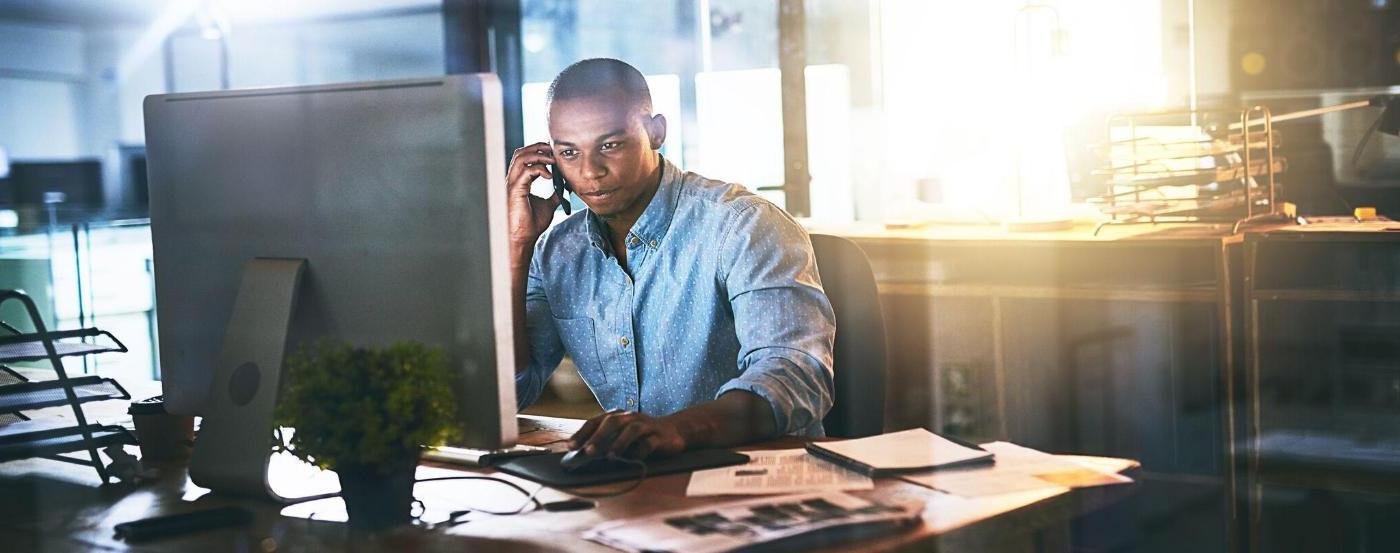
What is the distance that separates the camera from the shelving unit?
1685mm

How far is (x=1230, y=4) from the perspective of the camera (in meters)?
3.99

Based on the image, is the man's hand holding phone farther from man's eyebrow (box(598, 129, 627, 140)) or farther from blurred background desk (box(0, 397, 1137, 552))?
blurred background desk (box(0, 397, 1137, 552))

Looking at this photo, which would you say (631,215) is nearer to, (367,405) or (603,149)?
(603,149)

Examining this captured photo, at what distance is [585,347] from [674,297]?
0.19m

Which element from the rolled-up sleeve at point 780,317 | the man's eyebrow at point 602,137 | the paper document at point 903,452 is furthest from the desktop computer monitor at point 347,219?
the man's eyebrow at point 602,137

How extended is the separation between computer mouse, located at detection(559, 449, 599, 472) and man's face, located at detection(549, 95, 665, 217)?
65 centimetres

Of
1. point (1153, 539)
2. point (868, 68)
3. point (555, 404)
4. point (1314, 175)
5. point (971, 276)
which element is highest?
point (868, 68)

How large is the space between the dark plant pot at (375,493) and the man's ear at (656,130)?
0.93 meters

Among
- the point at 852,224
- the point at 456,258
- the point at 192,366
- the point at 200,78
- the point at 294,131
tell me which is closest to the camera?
the point at 456,258

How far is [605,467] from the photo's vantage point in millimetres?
1490

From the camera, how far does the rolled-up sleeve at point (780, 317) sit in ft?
5.80

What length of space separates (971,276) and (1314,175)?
101 centimetres

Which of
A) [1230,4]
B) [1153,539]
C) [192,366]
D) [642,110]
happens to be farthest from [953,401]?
[192,366]

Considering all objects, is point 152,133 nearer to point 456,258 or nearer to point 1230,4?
point 456,258
